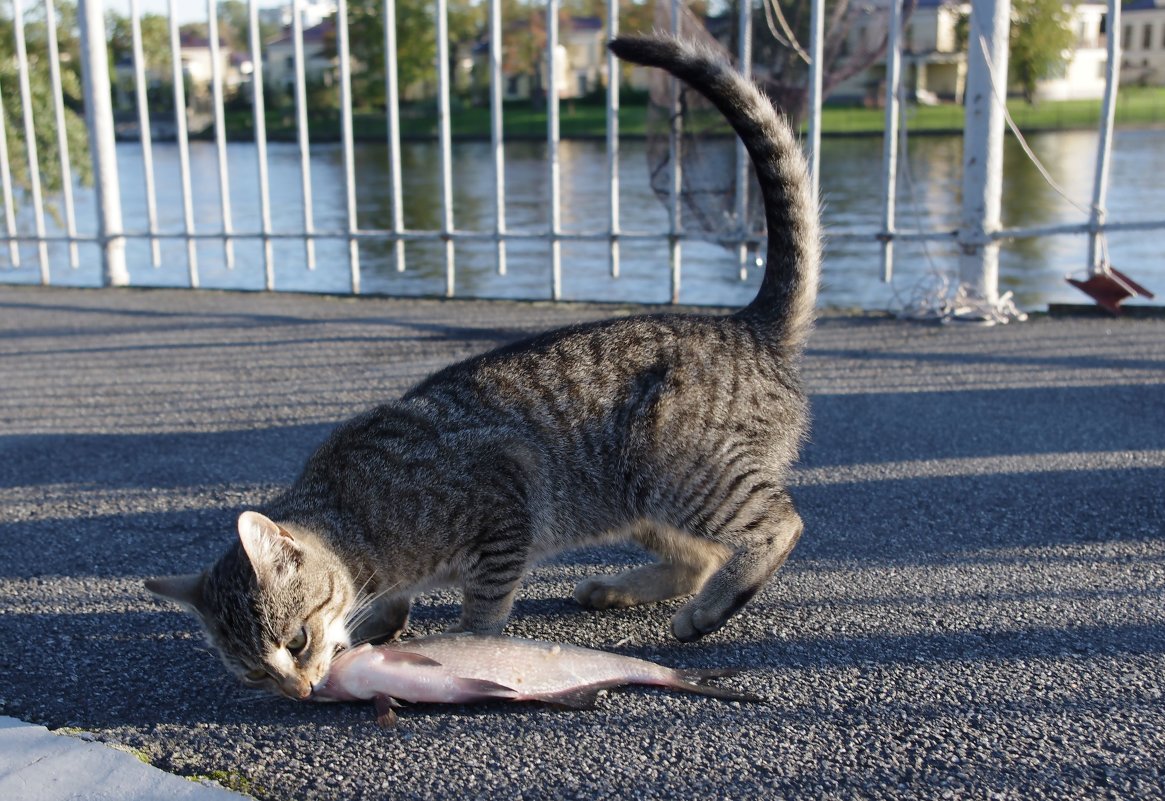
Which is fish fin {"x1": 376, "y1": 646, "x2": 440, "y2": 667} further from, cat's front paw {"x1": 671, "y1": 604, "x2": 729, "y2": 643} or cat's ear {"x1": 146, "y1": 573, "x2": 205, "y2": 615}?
cat's front paw {"x1": 671, "y1": 604, "x2": 729, "y2": 643}

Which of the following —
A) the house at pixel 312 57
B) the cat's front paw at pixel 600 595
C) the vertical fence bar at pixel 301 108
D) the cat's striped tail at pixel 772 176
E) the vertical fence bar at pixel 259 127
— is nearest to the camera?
the cat's front paw at pixel 600 595

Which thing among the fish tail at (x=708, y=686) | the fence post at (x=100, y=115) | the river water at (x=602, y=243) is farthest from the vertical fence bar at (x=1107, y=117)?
the fence post at (x=100, y=115)

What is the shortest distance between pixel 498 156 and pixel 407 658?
16.7ft

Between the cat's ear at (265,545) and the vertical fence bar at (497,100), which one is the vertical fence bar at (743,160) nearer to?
the vertical fence bar at (497,100)

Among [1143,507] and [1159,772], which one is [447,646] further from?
[1143,507]

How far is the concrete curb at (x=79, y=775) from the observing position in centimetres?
199

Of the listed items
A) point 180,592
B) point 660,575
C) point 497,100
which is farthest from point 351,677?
point 497,100

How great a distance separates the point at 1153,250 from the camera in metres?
9.90

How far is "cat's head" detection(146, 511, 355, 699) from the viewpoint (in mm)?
2381

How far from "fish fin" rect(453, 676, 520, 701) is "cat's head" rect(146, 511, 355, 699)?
35 centimetres

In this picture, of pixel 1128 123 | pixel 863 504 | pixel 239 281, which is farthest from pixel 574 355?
pixel 1128 123

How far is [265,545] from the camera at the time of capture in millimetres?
2414

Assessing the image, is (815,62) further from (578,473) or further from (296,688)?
(296,688)

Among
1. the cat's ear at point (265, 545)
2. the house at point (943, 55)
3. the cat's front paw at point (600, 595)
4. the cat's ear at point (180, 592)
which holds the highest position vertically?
the house at point (943, 55)
